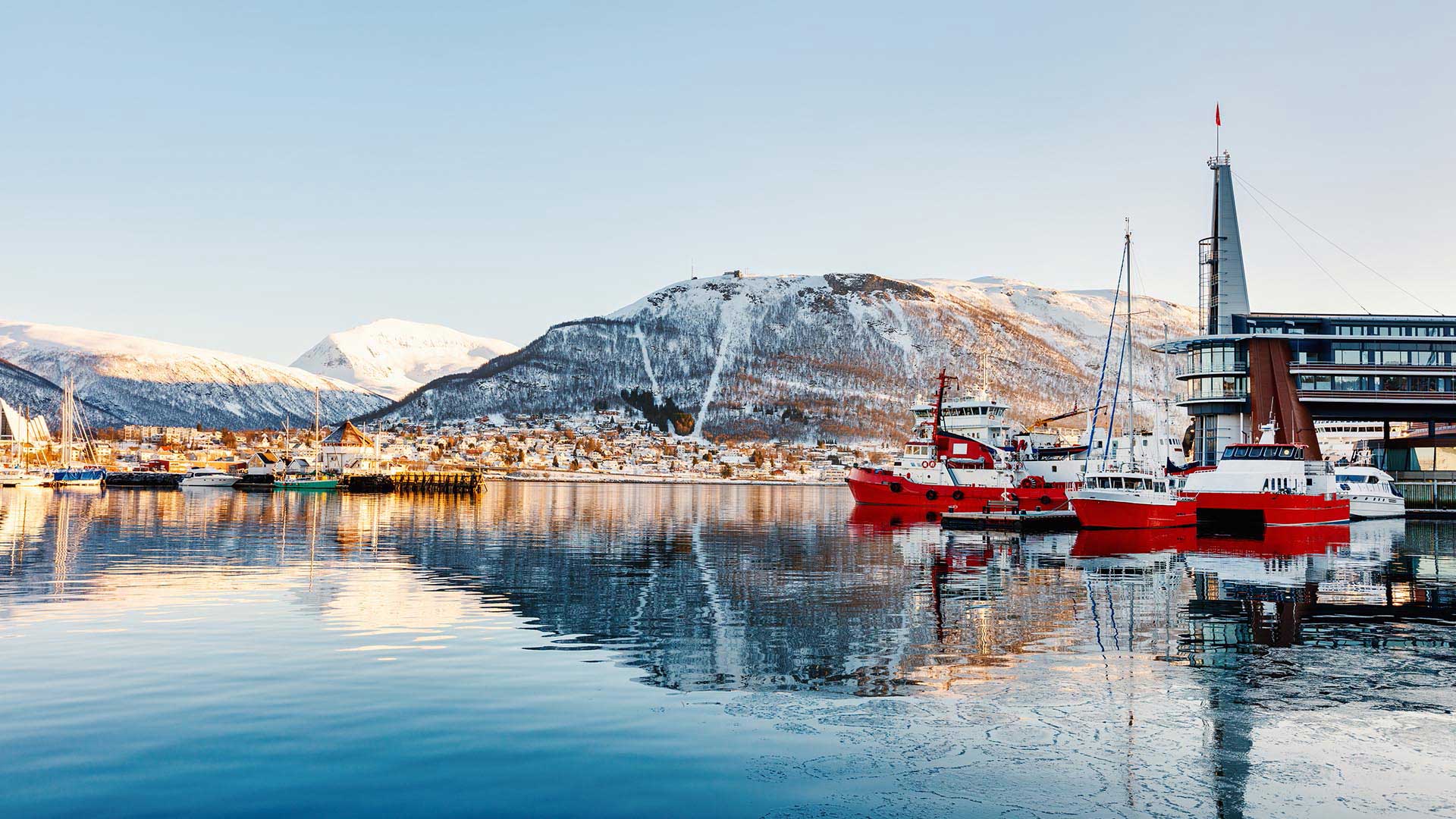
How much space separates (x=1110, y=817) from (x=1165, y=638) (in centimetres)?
1389

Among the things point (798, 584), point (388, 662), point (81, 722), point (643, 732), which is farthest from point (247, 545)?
point (643, 732)

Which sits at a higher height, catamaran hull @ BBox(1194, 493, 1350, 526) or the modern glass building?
the modern glass building

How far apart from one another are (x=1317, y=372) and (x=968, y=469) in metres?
38.7

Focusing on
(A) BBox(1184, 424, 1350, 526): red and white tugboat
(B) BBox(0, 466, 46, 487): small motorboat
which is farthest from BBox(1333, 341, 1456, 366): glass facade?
(B) BBox(0, 466, 46, 487): small motorboat

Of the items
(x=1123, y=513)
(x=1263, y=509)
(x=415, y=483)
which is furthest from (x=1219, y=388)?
(x=415, y=483)

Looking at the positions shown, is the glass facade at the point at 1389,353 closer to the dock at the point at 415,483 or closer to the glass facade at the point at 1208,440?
the glass facade at the point at 1208,440

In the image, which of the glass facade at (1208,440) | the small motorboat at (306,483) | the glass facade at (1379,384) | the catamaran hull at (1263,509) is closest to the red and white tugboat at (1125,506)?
the catamaran hull at (1263,509)

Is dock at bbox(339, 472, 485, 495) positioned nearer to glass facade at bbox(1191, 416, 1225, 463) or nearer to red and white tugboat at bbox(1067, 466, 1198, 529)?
glass facade at bbox(1191, 416, 1225, 463)

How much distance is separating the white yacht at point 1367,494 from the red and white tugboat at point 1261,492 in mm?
13691

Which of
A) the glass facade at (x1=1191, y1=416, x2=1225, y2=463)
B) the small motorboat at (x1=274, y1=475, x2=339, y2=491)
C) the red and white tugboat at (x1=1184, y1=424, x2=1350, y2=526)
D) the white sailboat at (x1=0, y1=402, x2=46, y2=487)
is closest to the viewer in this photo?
the red and white tugboat at (x1=1184, y1=424, x2=1350, y2=526)

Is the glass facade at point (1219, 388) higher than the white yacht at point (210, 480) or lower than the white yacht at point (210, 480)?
higher

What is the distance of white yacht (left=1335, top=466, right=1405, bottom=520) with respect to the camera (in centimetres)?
8812

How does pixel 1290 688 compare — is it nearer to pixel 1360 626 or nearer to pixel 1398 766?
pixel 1398 766

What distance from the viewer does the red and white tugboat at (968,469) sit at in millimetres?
95312
